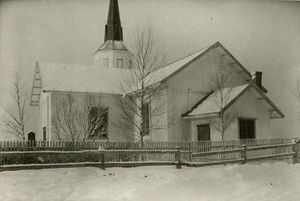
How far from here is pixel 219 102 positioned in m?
12.0

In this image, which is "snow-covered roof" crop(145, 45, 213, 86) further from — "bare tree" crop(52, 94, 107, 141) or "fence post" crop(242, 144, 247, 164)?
"fence post" crop(242, 144, 247, 164)

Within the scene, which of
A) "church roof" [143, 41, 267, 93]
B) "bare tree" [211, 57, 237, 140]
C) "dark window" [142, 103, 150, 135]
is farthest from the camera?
"dark window" [142, 103, 150, 135]

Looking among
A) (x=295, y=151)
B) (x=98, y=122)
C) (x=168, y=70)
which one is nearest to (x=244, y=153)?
(x=295, y=151)

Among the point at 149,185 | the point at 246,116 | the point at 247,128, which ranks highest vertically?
the point at 246,116

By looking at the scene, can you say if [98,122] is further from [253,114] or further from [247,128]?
[253,114]

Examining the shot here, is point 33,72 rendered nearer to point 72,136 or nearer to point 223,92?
point 72,136

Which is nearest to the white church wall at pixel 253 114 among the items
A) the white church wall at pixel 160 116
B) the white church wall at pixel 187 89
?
the white church wall at pixel 187 89

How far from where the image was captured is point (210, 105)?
12.1 m

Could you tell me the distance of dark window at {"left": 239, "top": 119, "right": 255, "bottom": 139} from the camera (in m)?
12.0

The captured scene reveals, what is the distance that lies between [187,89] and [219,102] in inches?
43.7

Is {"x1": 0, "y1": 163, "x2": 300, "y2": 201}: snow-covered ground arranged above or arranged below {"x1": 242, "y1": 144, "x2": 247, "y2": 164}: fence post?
below

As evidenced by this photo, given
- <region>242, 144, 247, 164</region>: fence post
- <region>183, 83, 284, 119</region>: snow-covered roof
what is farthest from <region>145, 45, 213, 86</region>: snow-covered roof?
<region>242, 144, 247, 164</region>: fence post

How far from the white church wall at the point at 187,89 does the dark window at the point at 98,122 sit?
236 centimetres

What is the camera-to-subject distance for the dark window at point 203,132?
12.1 meters
